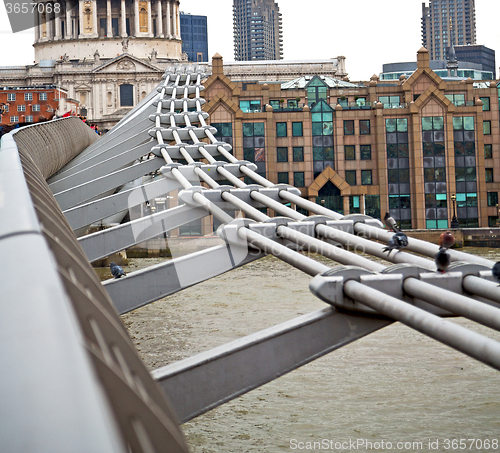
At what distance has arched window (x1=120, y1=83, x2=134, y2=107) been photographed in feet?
266

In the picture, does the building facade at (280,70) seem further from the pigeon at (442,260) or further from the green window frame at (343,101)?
the pigeon at (442,260)

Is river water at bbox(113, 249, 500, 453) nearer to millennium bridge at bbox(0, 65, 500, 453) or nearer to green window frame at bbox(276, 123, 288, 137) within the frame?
millennium bridge at bbox(0, 65, 500, 453)

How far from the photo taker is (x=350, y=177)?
146 ft

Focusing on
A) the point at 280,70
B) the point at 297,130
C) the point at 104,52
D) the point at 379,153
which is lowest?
→ the point at 379,153

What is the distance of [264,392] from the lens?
14.1m

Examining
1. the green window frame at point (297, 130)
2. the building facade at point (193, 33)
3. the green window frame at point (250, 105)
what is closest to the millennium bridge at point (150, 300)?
the green window frame at point (297, 130)

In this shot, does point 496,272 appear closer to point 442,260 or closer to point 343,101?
point 442,260

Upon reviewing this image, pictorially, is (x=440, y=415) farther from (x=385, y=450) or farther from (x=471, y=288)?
(x=471, y=288)

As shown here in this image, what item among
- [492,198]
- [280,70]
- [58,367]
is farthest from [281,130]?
[58,367]

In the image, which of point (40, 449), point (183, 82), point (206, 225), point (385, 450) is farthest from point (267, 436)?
point (206, 225)

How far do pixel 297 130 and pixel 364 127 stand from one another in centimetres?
430

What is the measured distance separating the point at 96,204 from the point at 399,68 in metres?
103

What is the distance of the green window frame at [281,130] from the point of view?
44031 mm

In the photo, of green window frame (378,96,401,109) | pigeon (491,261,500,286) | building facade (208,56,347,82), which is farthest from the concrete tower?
pigeon (491,261,500,286)
